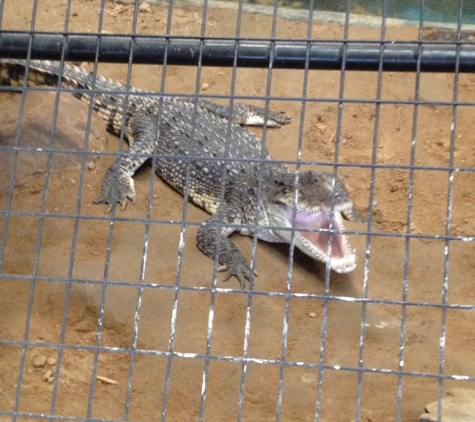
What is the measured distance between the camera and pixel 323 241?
2982 mm

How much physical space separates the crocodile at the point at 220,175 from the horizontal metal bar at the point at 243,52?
3.40 ft

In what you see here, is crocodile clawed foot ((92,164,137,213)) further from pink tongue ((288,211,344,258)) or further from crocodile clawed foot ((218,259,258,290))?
pink tongue ((288,211,344,258))

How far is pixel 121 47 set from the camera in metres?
1.79

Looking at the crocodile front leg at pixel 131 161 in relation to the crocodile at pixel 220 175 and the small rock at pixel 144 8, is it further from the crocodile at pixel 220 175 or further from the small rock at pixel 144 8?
the small rock at pixel 144 8

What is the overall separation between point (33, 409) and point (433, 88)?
8.88 feet

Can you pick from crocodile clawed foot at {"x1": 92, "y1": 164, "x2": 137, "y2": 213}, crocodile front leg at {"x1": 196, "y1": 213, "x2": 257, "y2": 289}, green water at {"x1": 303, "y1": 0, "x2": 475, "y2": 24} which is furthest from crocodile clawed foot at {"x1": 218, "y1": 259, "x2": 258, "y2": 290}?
green water at {"x1": 303, "y1": 0, "x2": 475, "y2": 24}

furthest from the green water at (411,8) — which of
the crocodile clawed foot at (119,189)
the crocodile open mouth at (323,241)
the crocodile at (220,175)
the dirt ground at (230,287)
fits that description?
the crocodile clawed foot at (119,189)

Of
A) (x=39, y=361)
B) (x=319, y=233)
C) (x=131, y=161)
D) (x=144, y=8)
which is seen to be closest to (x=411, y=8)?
(x=144, y=8)

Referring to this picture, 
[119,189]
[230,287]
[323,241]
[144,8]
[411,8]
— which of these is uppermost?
[411,8]

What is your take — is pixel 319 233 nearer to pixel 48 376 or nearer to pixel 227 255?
pixel 227 255

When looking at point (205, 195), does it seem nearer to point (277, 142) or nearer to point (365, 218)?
point (277, 142)

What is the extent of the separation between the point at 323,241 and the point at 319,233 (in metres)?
0.04

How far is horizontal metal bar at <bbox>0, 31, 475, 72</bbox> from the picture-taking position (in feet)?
5.59

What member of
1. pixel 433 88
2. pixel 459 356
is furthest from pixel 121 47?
pixel 433 88
